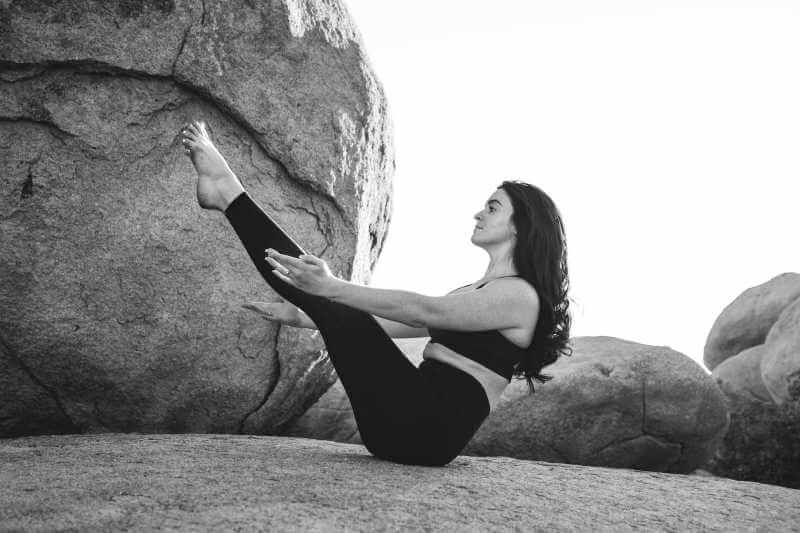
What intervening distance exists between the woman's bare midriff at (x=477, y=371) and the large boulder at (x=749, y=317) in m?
12.1

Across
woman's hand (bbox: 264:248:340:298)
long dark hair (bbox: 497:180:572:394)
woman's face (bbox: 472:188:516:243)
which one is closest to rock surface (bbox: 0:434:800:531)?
long dark hair (bbox: 497:180:572:394)

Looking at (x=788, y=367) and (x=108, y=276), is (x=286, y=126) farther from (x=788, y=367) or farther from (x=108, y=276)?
(x=788, y=367)

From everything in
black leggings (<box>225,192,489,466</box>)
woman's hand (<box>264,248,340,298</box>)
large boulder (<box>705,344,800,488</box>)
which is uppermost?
woman's hand (<box>264,248,340,298</box>)

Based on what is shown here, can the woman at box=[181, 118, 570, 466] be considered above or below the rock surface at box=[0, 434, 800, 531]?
above

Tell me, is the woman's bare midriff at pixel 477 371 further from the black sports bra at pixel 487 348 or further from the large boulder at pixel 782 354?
the large boulder at pixel 782 354

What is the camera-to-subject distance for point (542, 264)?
3994mm

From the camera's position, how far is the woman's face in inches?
165

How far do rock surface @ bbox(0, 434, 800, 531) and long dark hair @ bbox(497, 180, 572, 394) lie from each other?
2.22 ft

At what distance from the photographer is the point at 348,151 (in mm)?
5270

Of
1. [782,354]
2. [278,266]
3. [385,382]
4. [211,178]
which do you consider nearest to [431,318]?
[385,382]

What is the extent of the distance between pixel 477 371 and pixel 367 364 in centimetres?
57

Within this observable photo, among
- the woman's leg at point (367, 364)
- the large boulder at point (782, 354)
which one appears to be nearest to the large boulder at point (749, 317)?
Answer: the large boulder at point (782, 354)

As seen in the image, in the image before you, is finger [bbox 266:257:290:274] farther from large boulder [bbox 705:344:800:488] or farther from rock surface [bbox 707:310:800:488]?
rock surface [bbox 707:310:800:488]

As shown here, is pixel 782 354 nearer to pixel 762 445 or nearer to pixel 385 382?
pixel 762 445
